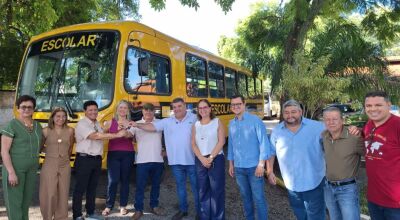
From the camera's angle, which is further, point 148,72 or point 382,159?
point 148,72

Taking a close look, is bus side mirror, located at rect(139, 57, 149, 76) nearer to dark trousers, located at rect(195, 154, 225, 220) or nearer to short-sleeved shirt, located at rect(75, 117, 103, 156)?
short-sleeved shirt, located at rect(75, 117, 103, 156)

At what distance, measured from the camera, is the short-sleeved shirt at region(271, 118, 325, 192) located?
390cm

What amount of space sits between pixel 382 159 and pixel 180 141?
2.77 metres

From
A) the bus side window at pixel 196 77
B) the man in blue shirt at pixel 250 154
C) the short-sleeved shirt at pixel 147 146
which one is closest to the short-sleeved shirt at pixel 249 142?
the man in blue shirt at pixel 250 154

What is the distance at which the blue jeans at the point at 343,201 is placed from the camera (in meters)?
3.55

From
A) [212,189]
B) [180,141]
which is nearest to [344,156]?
[212,189]

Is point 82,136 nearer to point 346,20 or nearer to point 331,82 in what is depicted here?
point 331,82

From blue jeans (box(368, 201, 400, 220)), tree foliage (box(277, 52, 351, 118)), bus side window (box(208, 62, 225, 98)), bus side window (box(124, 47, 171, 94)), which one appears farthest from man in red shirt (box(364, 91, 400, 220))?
bus side window (box(208, 62, 225, 98))

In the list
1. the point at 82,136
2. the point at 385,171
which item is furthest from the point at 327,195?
the point at 82,136

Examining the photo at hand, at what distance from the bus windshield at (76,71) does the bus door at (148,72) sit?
34 cm

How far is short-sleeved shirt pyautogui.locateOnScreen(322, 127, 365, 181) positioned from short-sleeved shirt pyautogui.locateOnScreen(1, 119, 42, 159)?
3245mm

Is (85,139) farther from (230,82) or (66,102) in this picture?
(230,82)

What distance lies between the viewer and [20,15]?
39.1ft

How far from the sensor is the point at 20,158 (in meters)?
4.30
